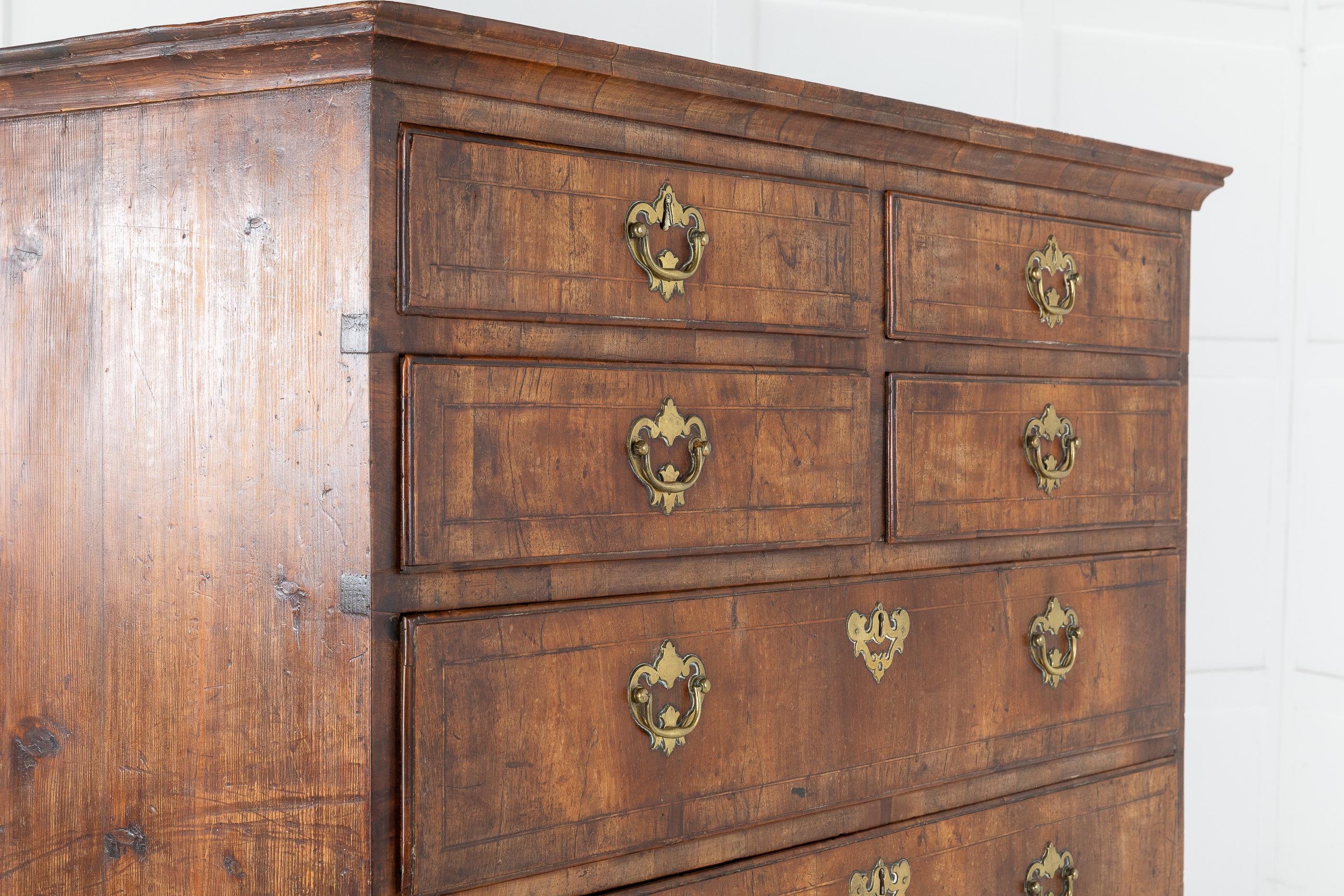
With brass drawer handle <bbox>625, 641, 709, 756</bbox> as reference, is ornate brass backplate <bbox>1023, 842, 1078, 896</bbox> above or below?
below

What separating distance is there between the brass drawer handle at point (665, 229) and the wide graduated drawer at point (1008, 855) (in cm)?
69

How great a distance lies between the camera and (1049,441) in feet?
6.26

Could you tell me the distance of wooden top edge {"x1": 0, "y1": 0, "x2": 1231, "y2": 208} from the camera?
1.22 m

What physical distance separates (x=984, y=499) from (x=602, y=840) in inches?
28.6

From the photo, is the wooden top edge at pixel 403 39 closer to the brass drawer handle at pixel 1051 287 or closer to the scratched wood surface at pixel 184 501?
the scratched wood surface at pixel 184 501

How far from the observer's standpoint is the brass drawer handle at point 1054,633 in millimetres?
1879

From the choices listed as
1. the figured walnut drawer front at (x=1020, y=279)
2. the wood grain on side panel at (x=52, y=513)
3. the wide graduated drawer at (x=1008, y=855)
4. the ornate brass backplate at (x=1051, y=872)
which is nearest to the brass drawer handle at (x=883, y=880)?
the wide graduated drawer at (x=1008, y=855)

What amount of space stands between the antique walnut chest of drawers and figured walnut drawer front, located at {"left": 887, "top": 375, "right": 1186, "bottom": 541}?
0.01 metres

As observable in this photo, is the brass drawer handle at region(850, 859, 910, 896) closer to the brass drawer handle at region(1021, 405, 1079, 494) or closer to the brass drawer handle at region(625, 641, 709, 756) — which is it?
the brass drawer handle at region(625, 641, 709, 756)

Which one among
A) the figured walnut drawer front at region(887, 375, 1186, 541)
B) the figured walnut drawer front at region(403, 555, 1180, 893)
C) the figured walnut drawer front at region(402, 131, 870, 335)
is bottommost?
the figured walnut drawer front at region(403, 555, 1180, 893)

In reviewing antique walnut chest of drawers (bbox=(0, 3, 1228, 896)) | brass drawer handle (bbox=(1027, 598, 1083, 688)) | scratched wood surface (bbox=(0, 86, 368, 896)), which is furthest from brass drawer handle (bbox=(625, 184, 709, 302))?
brass drawer handle (bbox=(1027, 598, 1083, 688))

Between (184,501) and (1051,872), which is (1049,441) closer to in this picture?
(1051,872)

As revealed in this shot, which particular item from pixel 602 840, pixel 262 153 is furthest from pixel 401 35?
pixel 602 840

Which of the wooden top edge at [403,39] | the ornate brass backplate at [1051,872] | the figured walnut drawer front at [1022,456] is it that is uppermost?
the wooden top edge at [403,39]
